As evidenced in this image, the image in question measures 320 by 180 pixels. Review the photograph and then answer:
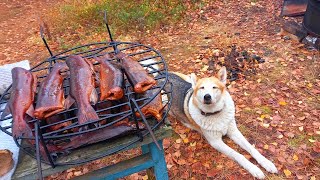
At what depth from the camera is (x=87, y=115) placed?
209 centimetres

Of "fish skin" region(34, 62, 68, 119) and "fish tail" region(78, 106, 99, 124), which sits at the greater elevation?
"fish skin" region(34, 62, 68, 119)

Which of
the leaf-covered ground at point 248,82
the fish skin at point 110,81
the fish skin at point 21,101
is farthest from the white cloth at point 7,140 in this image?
the leaf-covered ground at point 248,82

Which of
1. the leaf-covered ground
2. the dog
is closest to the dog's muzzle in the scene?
the dog

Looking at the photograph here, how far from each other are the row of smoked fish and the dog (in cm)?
132

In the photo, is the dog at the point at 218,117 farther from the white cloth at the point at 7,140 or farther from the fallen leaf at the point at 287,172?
the white cloth at the point at 7,140

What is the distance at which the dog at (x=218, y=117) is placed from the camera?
3547 mm

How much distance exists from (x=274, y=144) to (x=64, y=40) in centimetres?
572

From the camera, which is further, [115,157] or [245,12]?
[245,12]

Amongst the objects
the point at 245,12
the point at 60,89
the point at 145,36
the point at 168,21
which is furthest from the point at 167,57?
the point at 60,89

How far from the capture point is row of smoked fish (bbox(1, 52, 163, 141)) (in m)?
2.14

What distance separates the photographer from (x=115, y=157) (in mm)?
4160

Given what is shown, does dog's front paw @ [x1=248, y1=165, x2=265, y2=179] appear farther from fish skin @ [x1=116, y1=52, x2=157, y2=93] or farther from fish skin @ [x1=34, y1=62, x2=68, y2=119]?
fish skin @ [x1=34, y1=62, x2=68, y2=119]

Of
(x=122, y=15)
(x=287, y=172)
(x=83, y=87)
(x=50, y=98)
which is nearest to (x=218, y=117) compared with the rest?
(x=287, y=172)

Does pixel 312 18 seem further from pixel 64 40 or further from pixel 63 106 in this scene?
pixel 64 40
